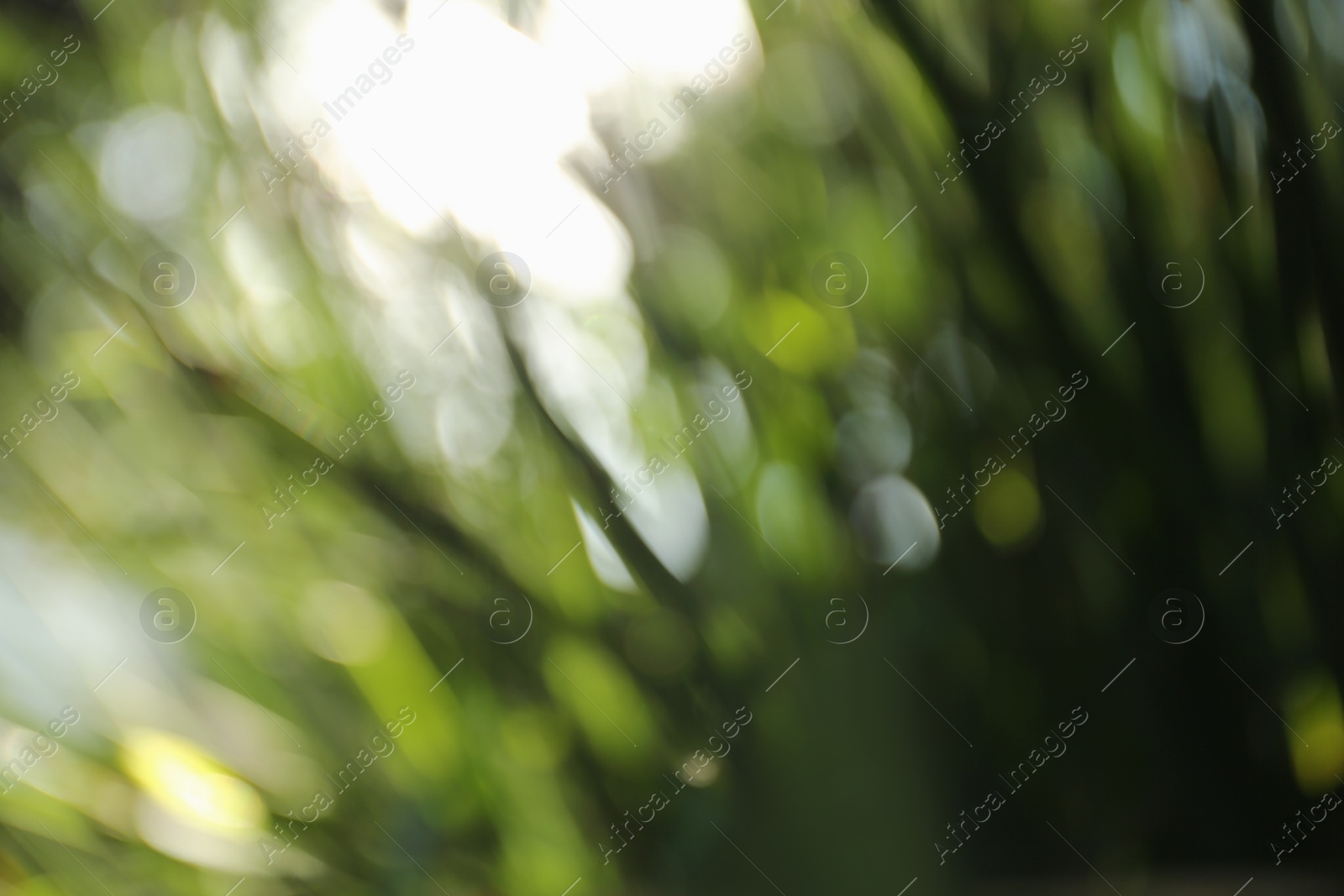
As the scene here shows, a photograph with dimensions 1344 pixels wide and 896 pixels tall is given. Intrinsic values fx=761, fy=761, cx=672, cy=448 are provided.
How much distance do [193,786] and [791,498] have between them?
0.61 metres

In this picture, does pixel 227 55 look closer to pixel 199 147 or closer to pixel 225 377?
pixel 199 147

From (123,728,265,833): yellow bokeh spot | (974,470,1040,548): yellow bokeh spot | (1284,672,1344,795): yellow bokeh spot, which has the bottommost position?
(1284,672,1344,795): yellow bokeh spot

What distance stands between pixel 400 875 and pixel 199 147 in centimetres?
71

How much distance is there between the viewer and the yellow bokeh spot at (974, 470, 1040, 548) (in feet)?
2.07

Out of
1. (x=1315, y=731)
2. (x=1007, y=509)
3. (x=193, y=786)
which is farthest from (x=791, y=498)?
(x=193, y=786)

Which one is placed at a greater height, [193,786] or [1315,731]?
[193,786]

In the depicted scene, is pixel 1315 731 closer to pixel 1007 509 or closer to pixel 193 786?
pixel 1007 509

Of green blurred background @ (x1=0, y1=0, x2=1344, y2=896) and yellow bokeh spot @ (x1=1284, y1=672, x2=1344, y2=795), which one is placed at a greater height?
green blurred background @ (x1=0, y1=0, x2=1344, y2=896)

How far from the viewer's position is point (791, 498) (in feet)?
2.04

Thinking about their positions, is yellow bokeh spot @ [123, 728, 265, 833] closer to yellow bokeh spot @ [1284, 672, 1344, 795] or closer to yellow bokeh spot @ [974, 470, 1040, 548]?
yellow bokeh spot @ [974, 470, 1040, 548]

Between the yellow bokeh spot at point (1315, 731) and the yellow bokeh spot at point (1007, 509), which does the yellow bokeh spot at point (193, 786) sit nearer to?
the yellow bokeh spot at point (1007, 509)

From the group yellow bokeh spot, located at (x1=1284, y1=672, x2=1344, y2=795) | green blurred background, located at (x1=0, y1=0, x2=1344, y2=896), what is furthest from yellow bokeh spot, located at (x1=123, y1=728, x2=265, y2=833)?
yellow bokeh spot, located at (x1=1284, y1=672, x2=1344, y2=795)

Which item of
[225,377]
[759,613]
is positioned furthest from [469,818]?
[225,377]

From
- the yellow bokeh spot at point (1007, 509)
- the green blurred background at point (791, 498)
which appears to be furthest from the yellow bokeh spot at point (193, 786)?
the yellow bokeh spot at point (1007, 509)
